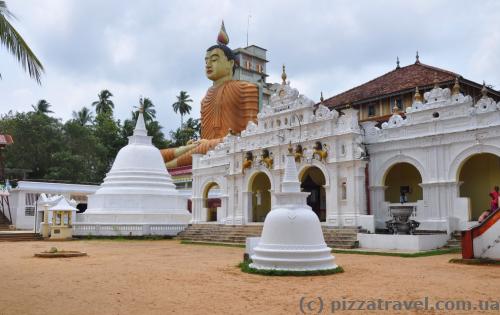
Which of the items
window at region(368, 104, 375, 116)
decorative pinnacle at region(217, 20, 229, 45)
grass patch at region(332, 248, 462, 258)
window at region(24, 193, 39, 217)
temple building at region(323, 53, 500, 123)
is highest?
decorative pinnacle at region(217, 20, 229, 45)

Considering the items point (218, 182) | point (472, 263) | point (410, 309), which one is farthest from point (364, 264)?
point (218, 182)

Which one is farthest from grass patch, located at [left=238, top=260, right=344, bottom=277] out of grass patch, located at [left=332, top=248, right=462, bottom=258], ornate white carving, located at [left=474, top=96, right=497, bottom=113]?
ornate white carving, located at [left=474, top=96, right=497, bottom=113]

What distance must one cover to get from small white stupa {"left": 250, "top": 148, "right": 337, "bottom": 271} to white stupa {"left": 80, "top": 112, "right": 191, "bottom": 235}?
1799 centimetres

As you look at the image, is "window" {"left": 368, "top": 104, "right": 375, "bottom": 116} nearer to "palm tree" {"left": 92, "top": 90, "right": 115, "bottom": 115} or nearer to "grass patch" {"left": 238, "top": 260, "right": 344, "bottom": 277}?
"grass patch" {"left": 238, "top": 260, "right": 344, "bottom": 277}

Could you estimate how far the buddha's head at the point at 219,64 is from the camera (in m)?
44.2

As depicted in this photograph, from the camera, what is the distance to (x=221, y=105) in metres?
42.3

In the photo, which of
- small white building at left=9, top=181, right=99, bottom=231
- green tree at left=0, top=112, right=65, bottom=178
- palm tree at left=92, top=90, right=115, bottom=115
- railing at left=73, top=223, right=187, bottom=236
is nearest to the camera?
railing at left=73, top=223, right=187, bottom=236

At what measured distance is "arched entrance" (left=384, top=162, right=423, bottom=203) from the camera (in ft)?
80.1

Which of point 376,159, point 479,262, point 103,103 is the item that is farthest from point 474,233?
point 103,103

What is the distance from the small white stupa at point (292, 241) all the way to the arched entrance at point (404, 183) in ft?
44.3

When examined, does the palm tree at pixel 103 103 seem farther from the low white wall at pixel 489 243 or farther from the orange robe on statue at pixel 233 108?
the low white wall at pixel 489 243

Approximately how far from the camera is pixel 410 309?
7480mm

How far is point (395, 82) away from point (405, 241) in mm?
14157

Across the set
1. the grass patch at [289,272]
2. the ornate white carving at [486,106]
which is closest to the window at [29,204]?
the grass patch at [289,272]
